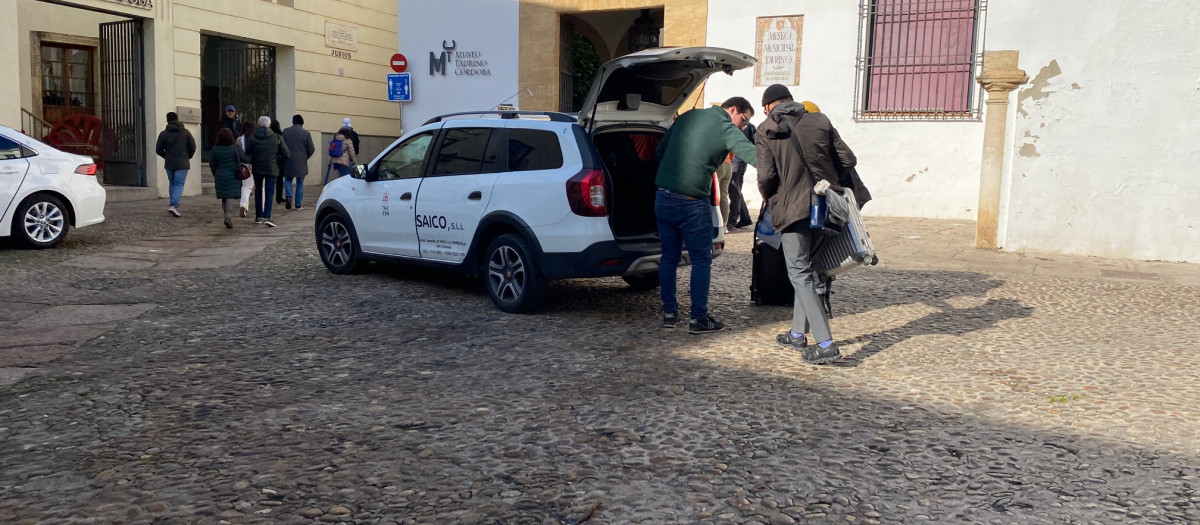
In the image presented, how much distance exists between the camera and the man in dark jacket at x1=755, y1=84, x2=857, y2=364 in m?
5.98

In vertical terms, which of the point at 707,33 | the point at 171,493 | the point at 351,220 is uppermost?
the point at 707,33

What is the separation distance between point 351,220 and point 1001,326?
5.74m

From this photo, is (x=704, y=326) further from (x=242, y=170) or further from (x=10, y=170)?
(x=242, y=170)

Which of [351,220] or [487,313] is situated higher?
[351,220]

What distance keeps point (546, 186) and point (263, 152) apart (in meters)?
8.80

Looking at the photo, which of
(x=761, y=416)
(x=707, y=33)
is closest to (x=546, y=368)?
(x=761, y=416)

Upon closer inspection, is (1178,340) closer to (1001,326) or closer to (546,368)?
(1001,326)

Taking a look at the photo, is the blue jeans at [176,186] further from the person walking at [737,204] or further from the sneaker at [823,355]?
the sneaker at [823,355]

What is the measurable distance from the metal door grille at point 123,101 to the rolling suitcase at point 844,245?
17262mm

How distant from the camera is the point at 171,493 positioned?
3.71 m

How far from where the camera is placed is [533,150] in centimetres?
746

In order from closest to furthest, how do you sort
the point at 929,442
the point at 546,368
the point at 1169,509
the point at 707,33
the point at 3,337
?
the point at 1169,509 → the point at 929,442 → the point at 546,368 → the point at 3,337 → the point at 707,33

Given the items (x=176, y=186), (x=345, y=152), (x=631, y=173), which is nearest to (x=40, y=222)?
(x=176, y=186)

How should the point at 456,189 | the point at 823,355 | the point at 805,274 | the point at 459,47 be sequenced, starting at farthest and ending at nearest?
the point at 459,47 → the point at 456,189 → the point at 805,274 → the point at 823,355
